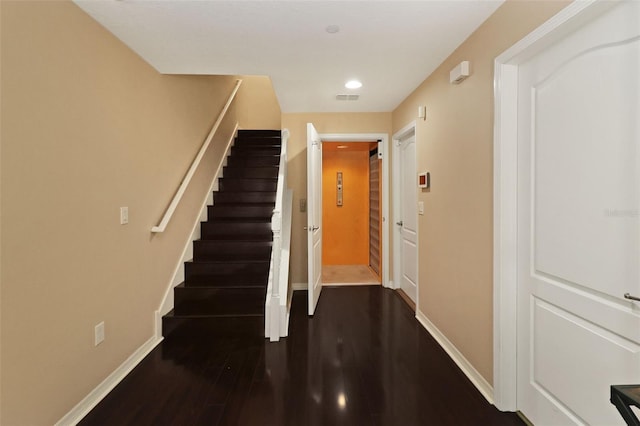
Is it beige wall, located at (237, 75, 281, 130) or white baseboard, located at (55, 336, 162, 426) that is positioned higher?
beige wall, located at (237, 75, 281, 130)

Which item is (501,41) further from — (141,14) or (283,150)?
(283,150)

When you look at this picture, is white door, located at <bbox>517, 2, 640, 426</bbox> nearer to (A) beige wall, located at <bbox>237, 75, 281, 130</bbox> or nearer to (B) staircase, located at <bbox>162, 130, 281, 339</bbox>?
(B) staircase, located at <bbox>162, 130, 281, 339</bbox>

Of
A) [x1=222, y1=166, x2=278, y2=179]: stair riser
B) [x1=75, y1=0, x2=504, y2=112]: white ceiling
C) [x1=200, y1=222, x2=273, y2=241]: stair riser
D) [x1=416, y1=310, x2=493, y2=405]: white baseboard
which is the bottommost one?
[x1=416, y1=310, x2=493, y2=405]: white baseboard

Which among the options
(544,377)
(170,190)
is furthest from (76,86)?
(544,377)

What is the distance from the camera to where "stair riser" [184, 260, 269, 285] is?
2984 mm

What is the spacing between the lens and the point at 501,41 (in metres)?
1.70

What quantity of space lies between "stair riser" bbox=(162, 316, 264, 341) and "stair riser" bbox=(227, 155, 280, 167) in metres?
2.38

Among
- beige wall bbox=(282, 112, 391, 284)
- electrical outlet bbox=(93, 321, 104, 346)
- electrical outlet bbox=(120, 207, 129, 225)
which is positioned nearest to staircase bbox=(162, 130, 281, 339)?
beige wall bbox=(282, 112, 391, 284)

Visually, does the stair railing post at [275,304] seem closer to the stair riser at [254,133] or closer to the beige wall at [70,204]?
the beige wall at [70,204]

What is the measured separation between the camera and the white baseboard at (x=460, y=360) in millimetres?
1862

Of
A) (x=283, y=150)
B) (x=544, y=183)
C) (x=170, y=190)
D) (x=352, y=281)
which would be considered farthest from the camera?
(x=352, y=281)

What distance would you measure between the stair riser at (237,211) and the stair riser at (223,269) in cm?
81

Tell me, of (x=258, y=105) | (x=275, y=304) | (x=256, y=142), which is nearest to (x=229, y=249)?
(x=275, y=304)

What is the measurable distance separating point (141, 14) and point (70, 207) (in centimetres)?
118
